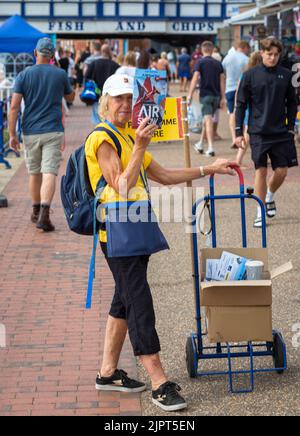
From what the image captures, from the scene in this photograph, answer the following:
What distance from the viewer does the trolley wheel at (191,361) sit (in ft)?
17.4

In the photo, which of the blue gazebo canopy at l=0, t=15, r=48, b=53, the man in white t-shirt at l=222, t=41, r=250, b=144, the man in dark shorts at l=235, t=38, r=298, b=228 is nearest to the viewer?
the man in dark shorts at l=235, t=38, r=298, b=228

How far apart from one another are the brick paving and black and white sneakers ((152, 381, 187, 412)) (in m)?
0.12

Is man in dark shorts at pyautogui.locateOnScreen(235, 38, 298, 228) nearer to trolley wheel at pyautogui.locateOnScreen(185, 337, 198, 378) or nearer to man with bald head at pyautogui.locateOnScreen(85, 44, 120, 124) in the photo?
trolley wheel at pyautogui.locateOnScreen(185, 337, 198, 378)

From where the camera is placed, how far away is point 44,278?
797 cm

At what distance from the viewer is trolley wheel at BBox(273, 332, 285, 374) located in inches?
208

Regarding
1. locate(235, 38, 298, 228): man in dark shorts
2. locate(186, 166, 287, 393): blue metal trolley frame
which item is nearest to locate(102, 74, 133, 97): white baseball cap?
locate(186, 166, 287, 393): blue metal trolley frame

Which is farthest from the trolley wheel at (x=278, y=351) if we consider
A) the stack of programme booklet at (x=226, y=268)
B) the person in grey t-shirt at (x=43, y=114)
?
the person in grey t-shirt at (x=43, y=114)

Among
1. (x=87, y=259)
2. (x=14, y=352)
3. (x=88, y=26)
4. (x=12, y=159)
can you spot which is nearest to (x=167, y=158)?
(x=12, y=159)

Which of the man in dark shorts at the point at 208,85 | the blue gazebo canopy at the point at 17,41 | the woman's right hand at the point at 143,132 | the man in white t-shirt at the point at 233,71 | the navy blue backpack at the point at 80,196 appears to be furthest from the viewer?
the blue gazebo canopy at the point at 17,41

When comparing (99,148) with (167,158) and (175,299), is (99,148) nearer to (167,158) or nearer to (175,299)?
(175,299)

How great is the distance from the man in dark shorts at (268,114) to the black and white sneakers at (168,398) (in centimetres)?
454

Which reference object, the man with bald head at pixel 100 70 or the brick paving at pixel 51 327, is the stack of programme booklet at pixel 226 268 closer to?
the brick paving at pixel 51 327

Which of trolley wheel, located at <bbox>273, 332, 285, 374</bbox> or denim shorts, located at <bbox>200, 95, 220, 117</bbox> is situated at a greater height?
trolley wheel, located at <bbox>273, 332, 285, 374</bbox>

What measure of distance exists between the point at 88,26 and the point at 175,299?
37935mm
